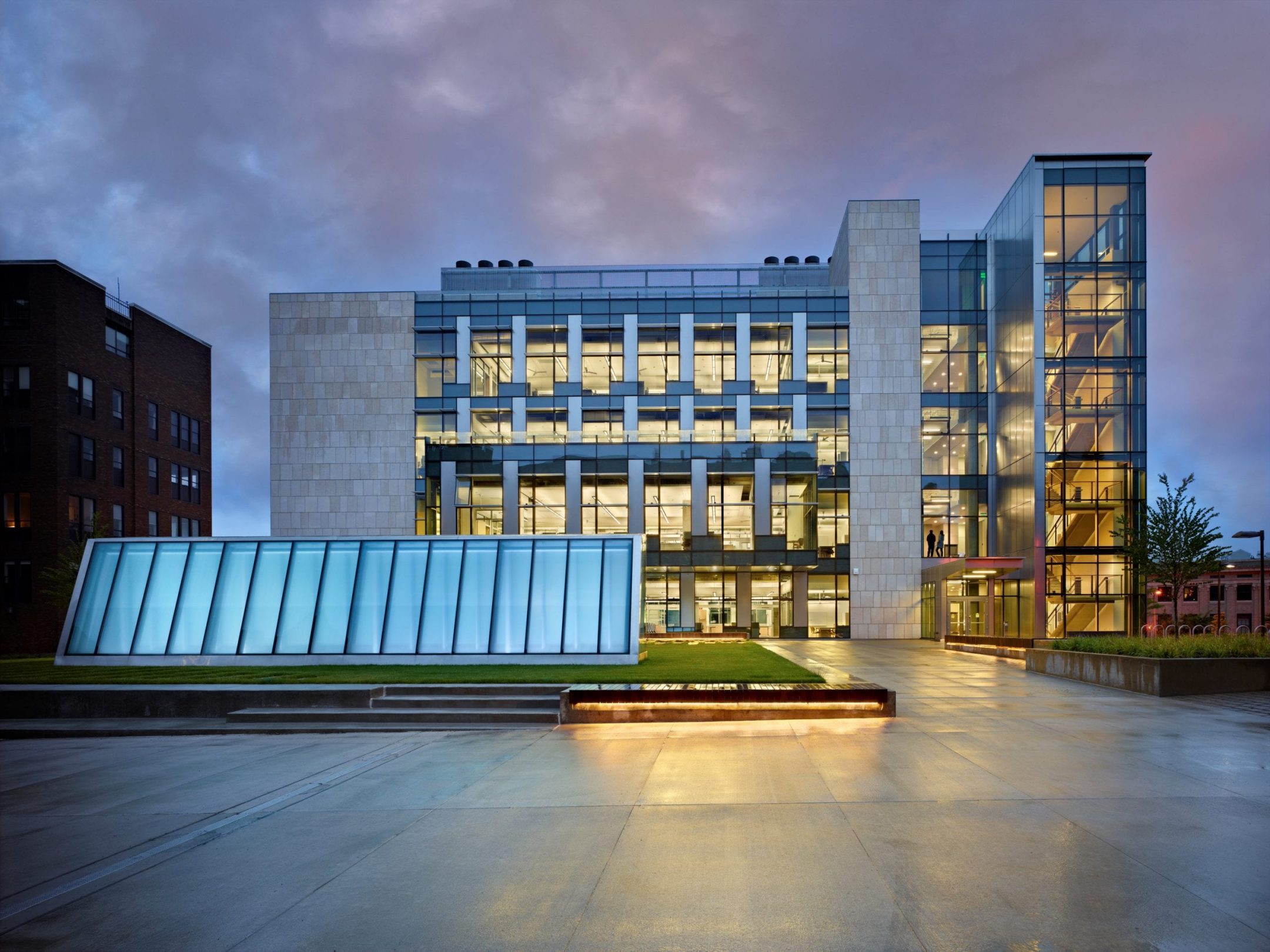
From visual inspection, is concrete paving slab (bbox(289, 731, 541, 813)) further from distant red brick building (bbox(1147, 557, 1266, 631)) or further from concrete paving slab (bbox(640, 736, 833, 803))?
distant red brick building (bbox(1147, 557, 1266, 631))

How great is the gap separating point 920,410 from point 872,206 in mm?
12228

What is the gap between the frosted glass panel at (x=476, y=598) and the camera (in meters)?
22.6

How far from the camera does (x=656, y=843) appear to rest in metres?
7.23

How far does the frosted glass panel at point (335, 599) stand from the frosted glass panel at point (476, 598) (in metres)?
3.44

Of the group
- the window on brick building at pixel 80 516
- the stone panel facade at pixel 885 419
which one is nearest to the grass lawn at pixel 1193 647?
the stone panel facade at pixel 885 419

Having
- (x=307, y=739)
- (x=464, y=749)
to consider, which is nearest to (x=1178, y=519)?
(x=464, y=749)

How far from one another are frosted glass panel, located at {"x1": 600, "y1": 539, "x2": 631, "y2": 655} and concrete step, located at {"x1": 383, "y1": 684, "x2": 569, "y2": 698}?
679 centimetres

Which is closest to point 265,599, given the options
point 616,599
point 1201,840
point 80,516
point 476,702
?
point 616,599

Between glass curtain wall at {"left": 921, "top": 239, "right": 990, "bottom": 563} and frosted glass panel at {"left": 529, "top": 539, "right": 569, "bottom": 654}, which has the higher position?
glass curtain wall at {"left": 921, "top": 239, "right": 990, "bottom": 563}

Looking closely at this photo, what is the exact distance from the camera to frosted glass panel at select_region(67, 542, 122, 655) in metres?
23.3

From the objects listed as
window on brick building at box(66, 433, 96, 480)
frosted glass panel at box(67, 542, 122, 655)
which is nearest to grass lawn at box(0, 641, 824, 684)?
frosted glass panel at box(67, 542, 122, 655)

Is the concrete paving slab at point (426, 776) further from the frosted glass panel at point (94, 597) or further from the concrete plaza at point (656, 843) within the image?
the frosted glass panel at point (94, 597)

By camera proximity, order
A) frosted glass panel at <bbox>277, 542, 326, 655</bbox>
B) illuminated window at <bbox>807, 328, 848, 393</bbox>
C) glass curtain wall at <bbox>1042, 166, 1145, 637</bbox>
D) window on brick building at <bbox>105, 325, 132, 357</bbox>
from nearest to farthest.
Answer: frosted glass panel at <bbox>277, 542, 326, 655</bbox>, glass curtain wall at <bbox>1042, 166, 1145, 637</bbox>, illuminated window at <bbox>807, 328, 848, 393</bbox>, window on brick building at <bbox>105, 325, 132, 357</bbox>

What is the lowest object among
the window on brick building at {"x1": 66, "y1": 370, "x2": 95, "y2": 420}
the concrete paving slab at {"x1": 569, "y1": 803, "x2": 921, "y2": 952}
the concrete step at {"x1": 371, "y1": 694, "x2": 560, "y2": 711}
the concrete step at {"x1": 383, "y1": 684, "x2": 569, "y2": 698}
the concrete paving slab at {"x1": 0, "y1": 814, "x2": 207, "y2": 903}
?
the concrete step at {"x1": 371, "y1": 694, "x2": 560, "y2": 711}
